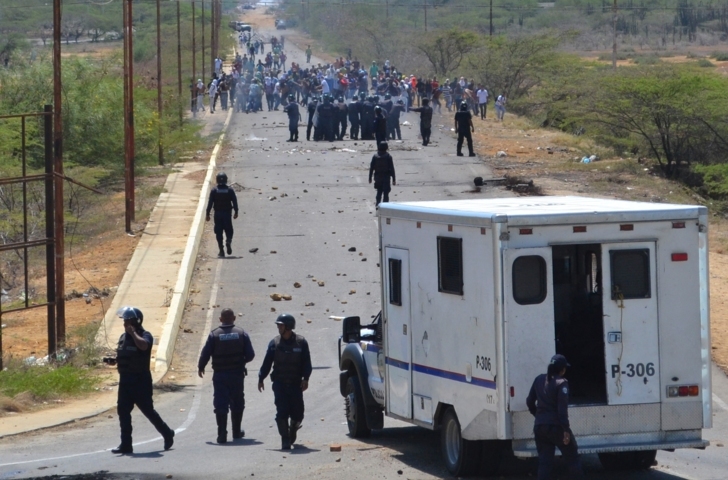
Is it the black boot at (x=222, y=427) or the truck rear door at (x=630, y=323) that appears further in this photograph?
the black boot at (x=222, y=427)

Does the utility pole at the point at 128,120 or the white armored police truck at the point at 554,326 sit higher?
the utility pole at the point at 128,120

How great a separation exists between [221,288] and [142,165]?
18828mm

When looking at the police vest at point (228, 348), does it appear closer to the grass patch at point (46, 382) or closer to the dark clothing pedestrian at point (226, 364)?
the dark clothing pedestrian at point (226, 364)

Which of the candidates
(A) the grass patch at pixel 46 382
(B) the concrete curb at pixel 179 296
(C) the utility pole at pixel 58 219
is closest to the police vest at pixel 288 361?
(B) the concrete curb at pixel 179 296

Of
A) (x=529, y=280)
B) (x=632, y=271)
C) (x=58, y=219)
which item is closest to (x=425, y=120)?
(x=58, y=219)

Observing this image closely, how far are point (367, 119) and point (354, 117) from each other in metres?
0.50

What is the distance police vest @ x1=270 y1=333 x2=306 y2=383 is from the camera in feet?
36.1

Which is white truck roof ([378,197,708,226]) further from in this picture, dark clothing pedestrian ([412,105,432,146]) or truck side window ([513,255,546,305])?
dark clothing pedestrian ([412,105,432,146])

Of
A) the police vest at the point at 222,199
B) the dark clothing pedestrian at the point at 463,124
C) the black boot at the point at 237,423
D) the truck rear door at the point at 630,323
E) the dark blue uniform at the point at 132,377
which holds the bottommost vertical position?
the black boot at the point at 237,423

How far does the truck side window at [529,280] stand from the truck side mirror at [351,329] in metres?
3.09

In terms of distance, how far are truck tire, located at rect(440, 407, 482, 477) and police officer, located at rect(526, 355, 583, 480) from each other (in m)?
0.82

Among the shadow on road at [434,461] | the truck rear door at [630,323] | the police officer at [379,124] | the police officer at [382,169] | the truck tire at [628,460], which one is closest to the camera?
the truck rear door at [630,323]

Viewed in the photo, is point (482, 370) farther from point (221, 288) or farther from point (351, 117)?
point (351, 117)

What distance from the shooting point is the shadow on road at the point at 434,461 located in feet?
31.5
